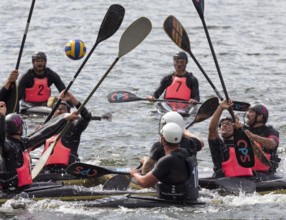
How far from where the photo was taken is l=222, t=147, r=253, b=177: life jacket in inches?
582

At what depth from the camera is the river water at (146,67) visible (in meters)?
14.0

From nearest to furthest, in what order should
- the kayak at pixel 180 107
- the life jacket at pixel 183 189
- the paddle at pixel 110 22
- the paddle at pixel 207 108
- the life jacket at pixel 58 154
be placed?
1. the life jacket at pixel 183 189
2. the life jacket at pixel 58 154
3. the paddle at pixel 207 108
4. the paddle at pixel 110 22
5. the kayak at pixel 180 107

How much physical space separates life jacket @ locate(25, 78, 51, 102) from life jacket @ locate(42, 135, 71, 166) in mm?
5115

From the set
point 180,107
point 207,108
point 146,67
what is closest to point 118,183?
point 207,108

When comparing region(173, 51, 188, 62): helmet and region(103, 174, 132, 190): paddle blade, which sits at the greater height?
region(173, 51, 188, 62): helmet

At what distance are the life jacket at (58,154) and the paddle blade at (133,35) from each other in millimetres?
1702

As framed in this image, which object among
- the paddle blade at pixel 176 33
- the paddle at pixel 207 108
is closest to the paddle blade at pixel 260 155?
the paddle at pixel 207 108

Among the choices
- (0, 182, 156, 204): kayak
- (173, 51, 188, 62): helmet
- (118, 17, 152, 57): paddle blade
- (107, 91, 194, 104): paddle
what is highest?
(118, 17, 152, 57): paddle blade

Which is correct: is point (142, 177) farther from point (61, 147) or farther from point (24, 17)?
point (24, 17)

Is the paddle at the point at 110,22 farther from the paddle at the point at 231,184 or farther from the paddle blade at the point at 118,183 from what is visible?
the paddle at the point at 231,184

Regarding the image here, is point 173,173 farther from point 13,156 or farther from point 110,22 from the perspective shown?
point 110,22

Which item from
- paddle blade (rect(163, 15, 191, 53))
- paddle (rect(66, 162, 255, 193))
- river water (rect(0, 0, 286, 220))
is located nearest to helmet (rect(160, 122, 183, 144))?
river water (rect(0, 0, 286, 220))

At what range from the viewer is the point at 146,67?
89.8 feet

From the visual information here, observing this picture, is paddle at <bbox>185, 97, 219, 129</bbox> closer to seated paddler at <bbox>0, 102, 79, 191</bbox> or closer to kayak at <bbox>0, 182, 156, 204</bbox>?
kayak at <bbox>0, 182, 156, 204</bbox>
